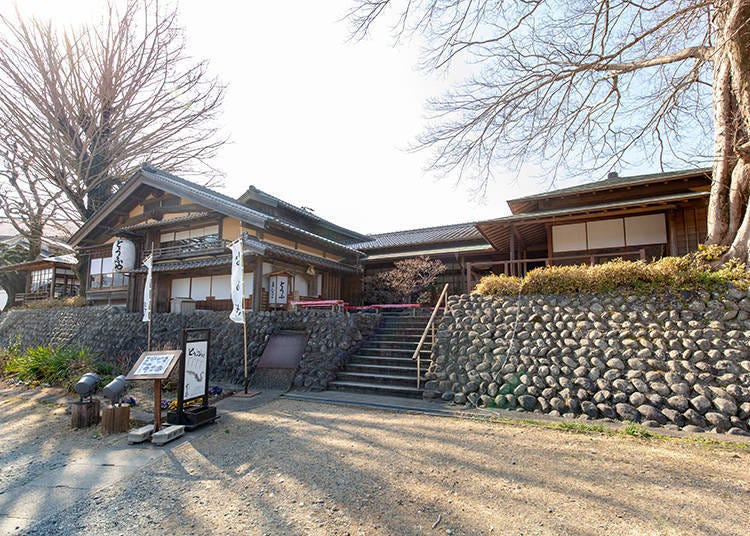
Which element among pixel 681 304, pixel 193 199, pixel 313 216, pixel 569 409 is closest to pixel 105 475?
pixel 569 409

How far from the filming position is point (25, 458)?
536cm

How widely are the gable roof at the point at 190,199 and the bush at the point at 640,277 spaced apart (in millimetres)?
8176

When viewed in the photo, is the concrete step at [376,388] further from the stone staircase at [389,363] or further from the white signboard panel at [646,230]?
the white signboard panel at [646,230]

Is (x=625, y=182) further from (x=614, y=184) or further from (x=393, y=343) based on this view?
(x=393, y=343)

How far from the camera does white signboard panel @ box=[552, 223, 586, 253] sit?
12258 mm

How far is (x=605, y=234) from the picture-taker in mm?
11875

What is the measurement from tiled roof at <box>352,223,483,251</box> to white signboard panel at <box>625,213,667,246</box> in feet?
20.8

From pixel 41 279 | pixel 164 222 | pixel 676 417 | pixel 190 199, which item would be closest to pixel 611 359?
pixel 676 417

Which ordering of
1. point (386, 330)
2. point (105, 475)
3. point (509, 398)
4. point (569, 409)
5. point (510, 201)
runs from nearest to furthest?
point (105, 475) → point (569, 409) → point (509, 398) → point (386, 330) → point (510, 201)

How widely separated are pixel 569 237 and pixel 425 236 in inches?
321

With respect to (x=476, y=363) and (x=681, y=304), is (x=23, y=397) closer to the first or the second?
(x=476, y=363)

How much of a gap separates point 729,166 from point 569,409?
6.84m

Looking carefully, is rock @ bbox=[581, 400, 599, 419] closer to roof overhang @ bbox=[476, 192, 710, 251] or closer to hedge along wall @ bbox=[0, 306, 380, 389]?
hedge along wall @ bbox=[0, 306, 380, 389]

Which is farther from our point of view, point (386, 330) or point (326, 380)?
point (386, 330)
